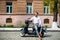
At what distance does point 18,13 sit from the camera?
4569cm

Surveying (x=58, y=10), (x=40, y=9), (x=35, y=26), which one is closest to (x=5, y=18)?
(x=40, y=9)

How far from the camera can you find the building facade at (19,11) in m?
45.6

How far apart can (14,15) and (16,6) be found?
1.28 meters

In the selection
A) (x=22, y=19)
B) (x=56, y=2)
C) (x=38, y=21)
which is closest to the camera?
(x=38, y=21)

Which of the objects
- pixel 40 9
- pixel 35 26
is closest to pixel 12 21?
pixel 40 9

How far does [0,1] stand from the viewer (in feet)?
150

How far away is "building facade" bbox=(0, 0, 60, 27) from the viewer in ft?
150

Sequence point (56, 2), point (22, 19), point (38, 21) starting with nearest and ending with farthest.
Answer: point (38, 21), point (56, 2), point (22, 19)

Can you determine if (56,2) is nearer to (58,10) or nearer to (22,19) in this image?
(58,10)

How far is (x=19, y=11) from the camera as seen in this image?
45.8 m

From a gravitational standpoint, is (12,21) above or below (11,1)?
below

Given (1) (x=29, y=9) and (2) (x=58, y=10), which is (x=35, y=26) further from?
(1) (x=29, y=9)

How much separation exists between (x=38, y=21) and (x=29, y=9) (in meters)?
21.2

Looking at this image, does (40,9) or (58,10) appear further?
(40,9)
